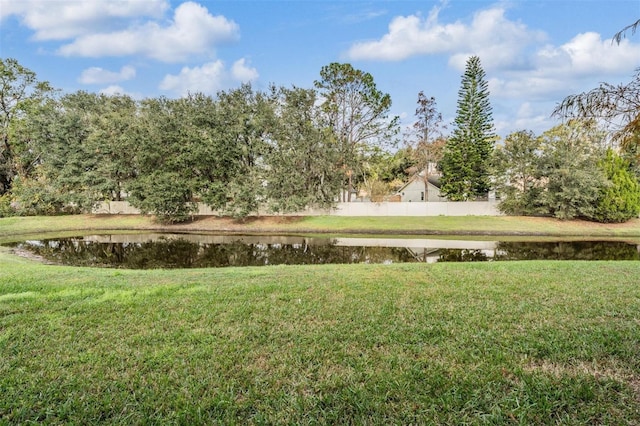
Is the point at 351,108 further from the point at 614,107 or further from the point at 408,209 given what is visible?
the point at 614,107

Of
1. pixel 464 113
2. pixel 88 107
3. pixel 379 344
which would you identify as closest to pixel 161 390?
pixel 379 344

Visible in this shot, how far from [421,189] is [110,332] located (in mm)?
34930

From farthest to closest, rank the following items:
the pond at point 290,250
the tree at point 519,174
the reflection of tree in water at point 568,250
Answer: the tree at point 519,174, the reflection of tree in water at point 568,250, the pond at point 290,250

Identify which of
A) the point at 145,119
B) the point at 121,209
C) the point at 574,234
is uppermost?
the point at 145,119

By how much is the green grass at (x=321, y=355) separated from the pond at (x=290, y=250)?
267 inches

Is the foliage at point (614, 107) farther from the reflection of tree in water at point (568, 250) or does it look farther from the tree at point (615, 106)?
the reflection of tree in water at point (568, 250)

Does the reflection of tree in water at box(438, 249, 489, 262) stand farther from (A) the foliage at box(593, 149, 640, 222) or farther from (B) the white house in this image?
(B) the white house

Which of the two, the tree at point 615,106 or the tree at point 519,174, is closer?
the tree at point 615,106

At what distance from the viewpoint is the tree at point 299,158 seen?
75.1 ft

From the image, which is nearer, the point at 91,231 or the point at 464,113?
the point at 91,231

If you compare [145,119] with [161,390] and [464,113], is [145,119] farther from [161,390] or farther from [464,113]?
[161,390]

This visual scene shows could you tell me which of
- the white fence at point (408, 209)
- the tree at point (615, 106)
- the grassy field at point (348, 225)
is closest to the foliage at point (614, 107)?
the tree at point (615, 106)

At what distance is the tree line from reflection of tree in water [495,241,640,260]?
555cm

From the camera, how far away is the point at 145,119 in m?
24.3
